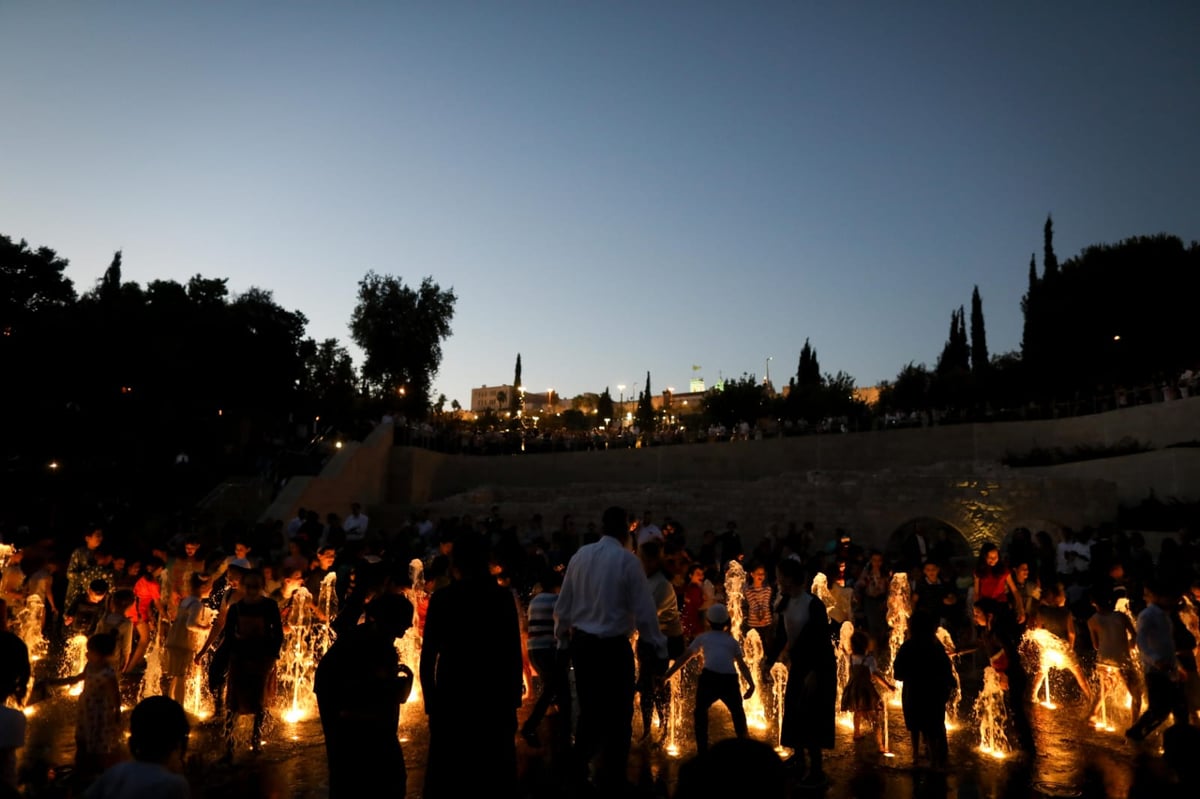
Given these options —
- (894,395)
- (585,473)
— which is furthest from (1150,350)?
(585,473)

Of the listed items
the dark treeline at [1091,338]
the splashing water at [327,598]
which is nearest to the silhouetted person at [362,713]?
the splashing water at [327,598]

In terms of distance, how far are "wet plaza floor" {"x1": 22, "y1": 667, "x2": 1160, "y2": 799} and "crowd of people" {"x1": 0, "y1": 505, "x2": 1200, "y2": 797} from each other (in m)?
0.23

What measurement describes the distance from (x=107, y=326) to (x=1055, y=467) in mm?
30457

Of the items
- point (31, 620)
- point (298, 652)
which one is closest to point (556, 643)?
point (298, 652)

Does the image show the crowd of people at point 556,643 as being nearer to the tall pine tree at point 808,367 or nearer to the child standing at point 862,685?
the child standing at point 862,685

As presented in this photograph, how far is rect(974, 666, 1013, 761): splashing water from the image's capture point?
7905mm

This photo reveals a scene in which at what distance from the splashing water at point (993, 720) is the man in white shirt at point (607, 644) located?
4.01 metres

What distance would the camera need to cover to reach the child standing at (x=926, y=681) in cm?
691

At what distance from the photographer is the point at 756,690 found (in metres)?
10.6

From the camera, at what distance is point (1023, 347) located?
4131 centimetres

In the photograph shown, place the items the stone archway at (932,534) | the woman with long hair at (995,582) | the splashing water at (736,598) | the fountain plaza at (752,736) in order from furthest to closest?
the stone archway at (932,534), the splashing water at (736,598), the woman with long hair at (995,582), the fountain plaza at (752,736)

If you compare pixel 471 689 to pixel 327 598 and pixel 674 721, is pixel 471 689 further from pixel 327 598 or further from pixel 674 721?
pixel 327 598

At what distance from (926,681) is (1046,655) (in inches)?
137

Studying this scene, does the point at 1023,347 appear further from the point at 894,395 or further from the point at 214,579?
the point at 214,579
